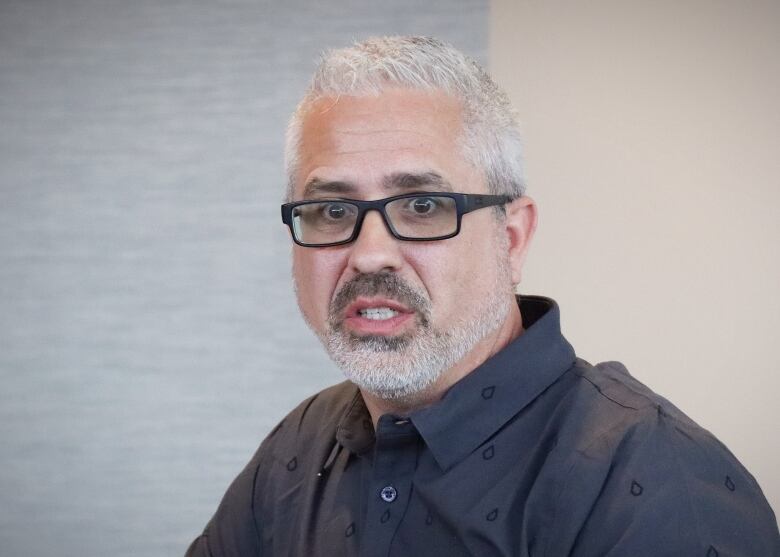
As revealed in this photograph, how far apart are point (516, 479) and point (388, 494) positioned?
A: 0.19 metres

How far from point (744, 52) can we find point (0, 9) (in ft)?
7.45

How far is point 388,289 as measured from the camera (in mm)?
1294

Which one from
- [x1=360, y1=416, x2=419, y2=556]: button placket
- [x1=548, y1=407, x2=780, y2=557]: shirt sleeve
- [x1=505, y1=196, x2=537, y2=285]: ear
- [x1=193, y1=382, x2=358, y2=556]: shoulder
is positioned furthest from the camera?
[x1=193, y1=382, x2=358, y2=556]: shoulder

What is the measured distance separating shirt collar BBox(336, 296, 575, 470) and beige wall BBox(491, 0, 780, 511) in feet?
4.55

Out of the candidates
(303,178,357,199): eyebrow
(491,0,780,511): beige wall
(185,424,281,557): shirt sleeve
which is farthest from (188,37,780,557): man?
(491,0,780,511): beige wall

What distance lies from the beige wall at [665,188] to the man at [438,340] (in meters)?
1.31

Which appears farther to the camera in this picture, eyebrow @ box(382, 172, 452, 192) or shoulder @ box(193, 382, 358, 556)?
shoulder @ box(193, 382, 358, 556)

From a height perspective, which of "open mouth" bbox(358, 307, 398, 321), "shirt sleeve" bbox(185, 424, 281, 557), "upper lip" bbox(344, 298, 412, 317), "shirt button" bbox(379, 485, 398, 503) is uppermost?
"upper lip" bbox(344, 298, 412, 317)

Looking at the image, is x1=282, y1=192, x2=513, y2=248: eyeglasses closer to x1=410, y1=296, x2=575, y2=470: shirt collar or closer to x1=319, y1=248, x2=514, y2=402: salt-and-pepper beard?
x1=319, y1=248, x2=514, y2=402: salt-and-pepper beard

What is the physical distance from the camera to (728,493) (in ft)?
3.67

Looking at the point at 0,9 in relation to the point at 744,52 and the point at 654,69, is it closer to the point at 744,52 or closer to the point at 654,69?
the point at 654,69

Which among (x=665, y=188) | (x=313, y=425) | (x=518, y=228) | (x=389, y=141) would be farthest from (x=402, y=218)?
(x=665, y=188)

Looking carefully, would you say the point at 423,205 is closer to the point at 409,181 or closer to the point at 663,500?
the point at 409,181

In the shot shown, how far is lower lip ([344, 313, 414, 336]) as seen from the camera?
131cm
